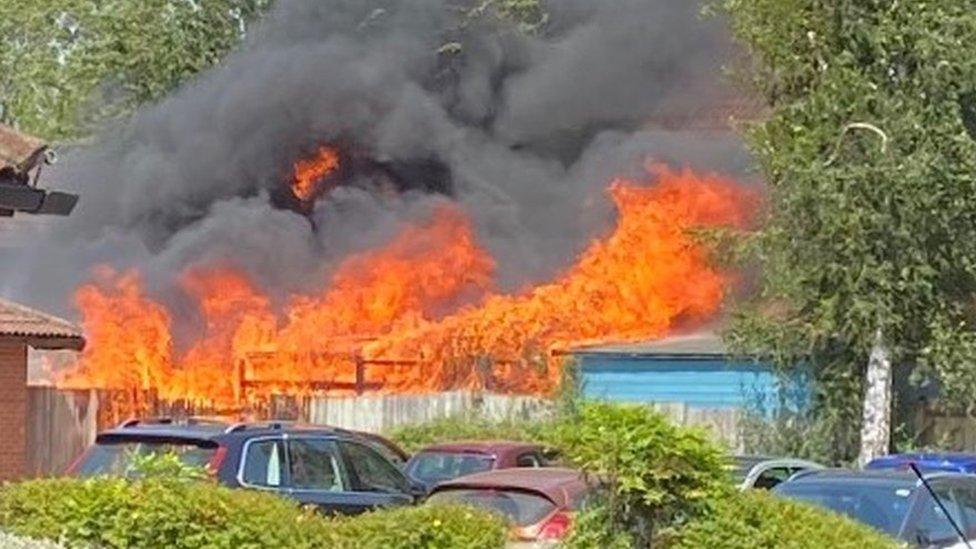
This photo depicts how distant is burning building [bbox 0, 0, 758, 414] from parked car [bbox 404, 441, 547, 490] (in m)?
8.75

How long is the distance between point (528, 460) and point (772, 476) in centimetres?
260

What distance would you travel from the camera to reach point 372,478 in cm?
1636

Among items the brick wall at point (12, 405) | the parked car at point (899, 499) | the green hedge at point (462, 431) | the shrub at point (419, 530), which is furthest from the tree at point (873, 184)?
the shrub at point (419, 530)

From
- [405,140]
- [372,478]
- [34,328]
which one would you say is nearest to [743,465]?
[372,478]

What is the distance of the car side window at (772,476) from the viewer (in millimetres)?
17578

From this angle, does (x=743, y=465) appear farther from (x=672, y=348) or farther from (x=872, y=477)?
(x=672, y=348)

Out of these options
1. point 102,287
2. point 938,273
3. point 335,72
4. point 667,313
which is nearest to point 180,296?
point 102,287

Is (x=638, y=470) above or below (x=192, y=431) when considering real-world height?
below

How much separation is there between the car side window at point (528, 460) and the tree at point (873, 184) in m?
7.78

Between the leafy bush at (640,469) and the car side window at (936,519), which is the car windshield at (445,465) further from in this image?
the leafy bush at (640,469)

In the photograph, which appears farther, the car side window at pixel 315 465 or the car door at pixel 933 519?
the car side window at pixel 315 465

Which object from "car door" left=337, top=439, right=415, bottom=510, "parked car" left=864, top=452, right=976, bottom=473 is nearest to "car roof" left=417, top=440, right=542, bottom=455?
"car door" left=337, top=439, right=415, bottom=510

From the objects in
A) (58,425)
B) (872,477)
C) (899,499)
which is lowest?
(899,499)

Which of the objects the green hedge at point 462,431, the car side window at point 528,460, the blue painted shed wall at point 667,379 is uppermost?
the blue painted shed wall at point 667,379
